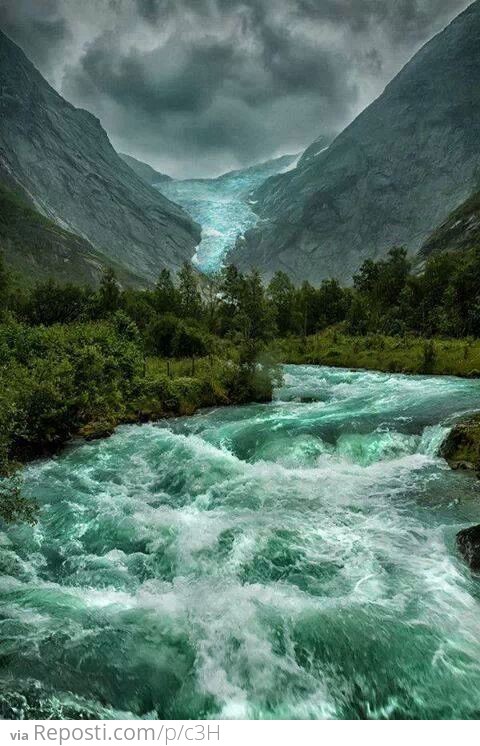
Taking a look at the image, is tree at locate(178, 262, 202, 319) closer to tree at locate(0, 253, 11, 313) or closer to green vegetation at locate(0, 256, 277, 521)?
tree at locate(0, 253, 11, 313)

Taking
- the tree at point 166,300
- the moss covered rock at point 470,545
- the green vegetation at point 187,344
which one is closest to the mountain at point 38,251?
the tree at point 166,300

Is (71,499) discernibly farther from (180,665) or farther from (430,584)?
(430,584)

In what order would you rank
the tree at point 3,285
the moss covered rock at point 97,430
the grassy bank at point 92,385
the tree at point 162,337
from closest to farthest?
1. the grassy bank at point 92,385
2. the moss covered rock at point 97,430
3. the tree at point 162,337
4. the tree at point 3,285

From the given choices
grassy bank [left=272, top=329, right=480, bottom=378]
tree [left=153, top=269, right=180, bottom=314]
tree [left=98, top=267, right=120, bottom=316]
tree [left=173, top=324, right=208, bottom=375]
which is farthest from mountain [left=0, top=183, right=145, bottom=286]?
tree [left=173, top=324, right=208, bottom=375]

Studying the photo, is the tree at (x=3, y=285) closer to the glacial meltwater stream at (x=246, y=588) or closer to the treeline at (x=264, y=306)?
the treeline at (x=264, y=306)

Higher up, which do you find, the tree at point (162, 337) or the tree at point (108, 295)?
the tree at point (108, 295)

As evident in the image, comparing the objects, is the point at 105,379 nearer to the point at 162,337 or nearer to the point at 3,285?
the point at 162,337

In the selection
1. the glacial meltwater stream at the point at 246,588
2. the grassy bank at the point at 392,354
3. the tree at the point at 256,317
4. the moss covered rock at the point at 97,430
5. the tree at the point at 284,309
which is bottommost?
the glacial meltwater stream at the point at 246,588
